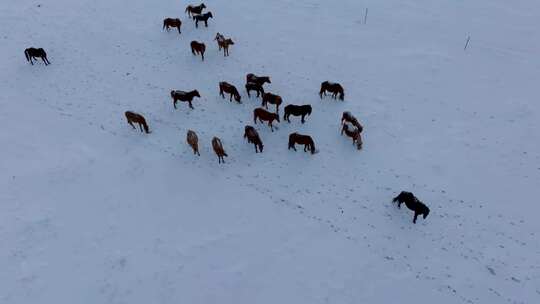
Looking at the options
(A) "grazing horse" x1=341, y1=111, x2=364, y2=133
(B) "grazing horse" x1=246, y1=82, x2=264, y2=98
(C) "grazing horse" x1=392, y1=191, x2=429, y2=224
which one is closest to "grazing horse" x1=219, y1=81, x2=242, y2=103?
(B) "grazing horse" x1=246, y1=82, x2=264, y2=98

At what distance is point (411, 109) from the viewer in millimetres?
16312

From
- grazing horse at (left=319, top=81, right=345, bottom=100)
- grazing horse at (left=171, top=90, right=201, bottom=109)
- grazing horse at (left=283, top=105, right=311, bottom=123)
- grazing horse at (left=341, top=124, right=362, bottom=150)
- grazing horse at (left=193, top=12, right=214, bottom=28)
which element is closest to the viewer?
grazing horse at (left=341, top=124, right=362, bottom=150)

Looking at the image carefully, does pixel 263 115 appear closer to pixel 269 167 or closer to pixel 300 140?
pixel 300 140

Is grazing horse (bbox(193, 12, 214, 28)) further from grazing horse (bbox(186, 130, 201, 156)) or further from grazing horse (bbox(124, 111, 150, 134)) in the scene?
grazing horse (bbox(186, 130, 201, 156))

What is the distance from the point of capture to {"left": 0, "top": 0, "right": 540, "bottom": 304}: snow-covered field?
11234 mm

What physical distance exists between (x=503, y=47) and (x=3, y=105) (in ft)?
72.4

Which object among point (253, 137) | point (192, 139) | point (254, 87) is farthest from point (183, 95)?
point (253, 137)

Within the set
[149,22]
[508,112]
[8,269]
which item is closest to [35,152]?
[8,269]

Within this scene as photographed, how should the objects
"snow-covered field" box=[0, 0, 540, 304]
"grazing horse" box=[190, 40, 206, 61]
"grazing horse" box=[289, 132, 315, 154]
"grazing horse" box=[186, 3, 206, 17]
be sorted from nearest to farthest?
"snow-covered field" box=[0, 0, 540, 304], "grazing horse" box=[289, 132, 315, 154], "grazing horse" box=[190, 40, 206, 61], "grazing horse" box=[186, 3, 206, 17]

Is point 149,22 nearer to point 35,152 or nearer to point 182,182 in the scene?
point 35,152

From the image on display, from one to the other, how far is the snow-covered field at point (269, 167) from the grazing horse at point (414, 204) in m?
0.52

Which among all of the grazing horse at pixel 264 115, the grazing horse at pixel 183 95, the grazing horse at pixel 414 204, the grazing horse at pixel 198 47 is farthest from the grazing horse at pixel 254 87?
the grazing horse at pixel 414 204

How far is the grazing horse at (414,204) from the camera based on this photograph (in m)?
12.0

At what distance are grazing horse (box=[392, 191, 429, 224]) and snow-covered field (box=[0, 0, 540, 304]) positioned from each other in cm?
52
